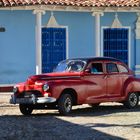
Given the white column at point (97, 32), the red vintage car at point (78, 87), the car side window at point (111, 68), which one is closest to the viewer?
the red vintage car at point (78, 87)

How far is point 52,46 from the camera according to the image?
22188 millimetres

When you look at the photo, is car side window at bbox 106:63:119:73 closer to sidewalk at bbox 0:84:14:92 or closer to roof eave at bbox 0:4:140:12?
roof eave at bbox 0:4:140:12

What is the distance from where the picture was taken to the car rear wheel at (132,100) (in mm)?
16359

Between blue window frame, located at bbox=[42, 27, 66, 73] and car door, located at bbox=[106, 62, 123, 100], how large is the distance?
639 cm

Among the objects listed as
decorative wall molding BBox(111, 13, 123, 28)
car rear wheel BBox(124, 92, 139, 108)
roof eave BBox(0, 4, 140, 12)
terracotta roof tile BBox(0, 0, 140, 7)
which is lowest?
car rear wheel BBox(124, 92, 139, 108)

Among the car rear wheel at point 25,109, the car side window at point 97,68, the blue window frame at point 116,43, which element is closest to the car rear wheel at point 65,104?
the car rear wheel at point 25,109

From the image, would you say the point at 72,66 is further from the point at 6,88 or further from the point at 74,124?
the point at 6,88

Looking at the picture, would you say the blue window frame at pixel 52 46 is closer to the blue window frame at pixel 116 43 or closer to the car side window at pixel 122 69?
the blue window frame at pixel 116 43

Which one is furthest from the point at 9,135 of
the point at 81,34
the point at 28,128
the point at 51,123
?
the point at 81,34

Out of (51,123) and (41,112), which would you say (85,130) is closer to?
(51,123)

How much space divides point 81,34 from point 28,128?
11.1 m

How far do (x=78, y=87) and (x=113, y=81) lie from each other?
4.99 feet

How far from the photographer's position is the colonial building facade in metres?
21.0

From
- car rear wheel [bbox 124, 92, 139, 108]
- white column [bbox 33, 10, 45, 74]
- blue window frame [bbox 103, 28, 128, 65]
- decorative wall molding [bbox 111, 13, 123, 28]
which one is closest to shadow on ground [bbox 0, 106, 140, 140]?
car rear wheel [bbox 124, 92, 139, 108]
